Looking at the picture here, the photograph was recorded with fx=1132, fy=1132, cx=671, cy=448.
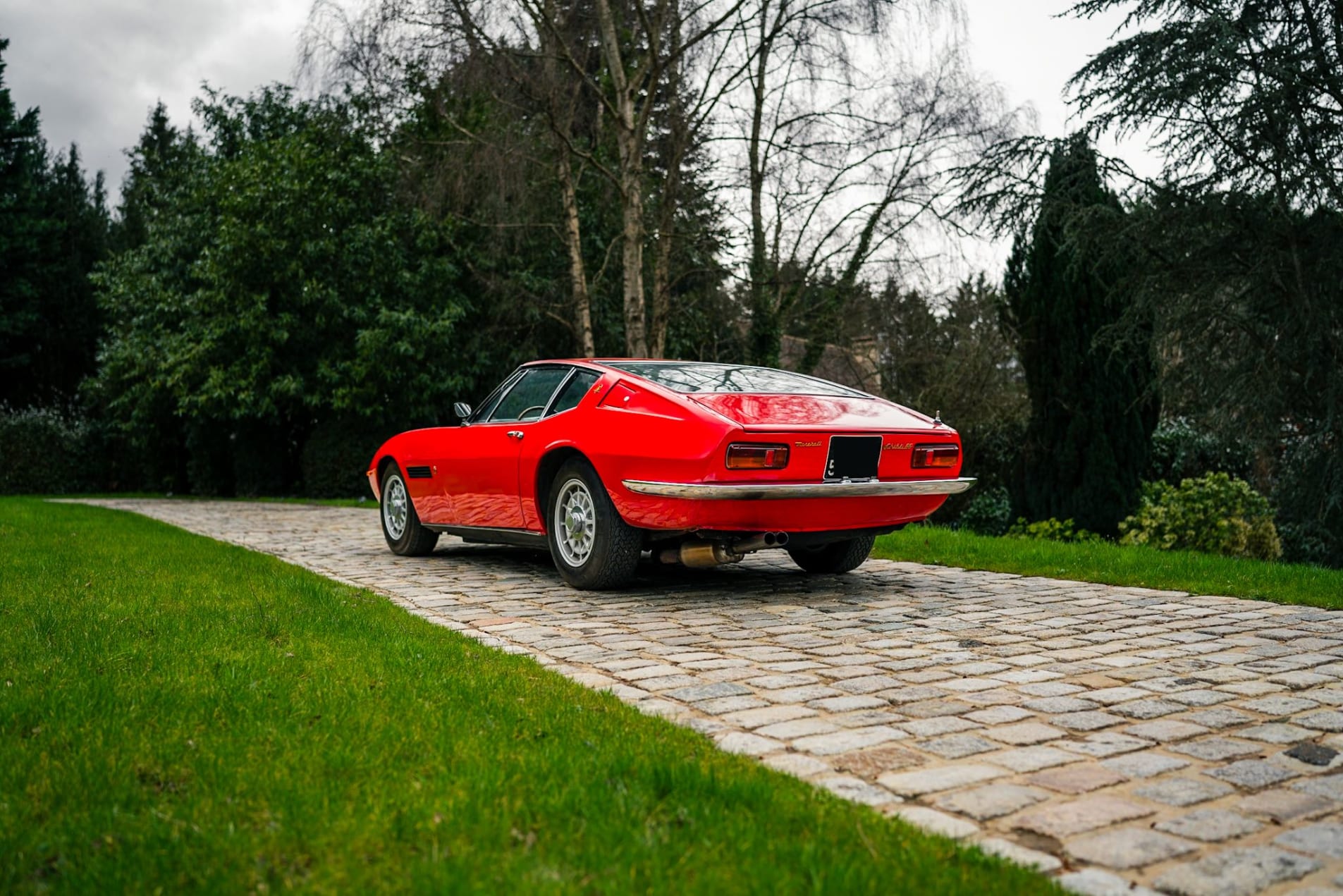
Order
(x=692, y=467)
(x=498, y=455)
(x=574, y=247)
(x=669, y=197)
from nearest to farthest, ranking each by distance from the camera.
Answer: (x=692, y=467) < (x=498, y=455) < (x=669, y=197) < (x=574, y=247)

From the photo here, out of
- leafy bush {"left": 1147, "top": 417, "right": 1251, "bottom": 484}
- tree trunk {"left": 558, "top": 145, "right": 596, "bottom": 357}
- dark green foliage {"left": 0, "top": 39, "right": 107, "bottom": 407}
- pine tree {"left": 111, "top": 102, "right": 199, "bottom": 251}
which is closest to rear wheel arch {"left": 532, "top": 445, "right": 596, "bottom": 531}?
leafy bush {"left": 1147, "top": 417, "right": 1251, "bottom": 484}

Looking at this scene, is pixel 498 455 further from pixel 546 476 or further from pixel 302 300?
pixel 302 300

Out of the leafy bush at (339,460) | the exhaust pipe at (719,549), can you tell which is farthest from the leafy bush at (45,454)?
the exhaust pipe at (719,549)

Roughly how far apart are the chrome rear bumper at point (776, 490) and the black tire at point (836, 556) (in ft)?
3.84

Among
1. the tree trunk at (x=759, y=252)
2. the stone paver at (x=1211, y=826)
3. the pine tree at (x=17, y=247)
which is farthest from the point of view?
the pine tree at (x=17, y=247)

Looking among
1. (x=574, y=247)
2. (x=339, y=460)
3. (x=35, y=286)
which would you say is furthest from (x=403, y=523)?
(x=35, y=286)

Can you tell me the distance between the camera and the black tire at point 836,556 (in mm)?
8094

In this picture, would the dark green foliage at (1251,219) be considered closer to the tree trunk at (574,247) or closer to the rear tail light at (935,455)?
the rear tail light at (935,455)

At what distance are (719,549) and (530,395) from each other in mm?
2014

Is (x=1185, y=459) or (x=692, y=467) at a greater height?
(x=1185, y=459)

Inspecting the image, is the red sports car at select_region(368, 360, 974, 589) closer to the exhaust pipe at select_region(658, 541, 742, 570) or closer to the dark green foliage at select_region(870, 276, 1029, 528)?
the exhaust pipe at select_region(658, 541, 742, 570)

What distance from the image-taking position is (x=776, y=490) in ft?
20.7

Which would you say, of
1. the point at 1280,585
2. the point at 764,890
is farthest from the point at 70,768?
the point at 1280,585

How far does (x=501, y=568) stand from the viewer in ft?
28.9
